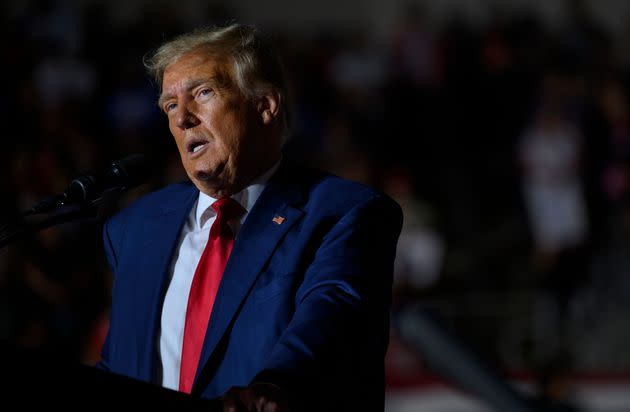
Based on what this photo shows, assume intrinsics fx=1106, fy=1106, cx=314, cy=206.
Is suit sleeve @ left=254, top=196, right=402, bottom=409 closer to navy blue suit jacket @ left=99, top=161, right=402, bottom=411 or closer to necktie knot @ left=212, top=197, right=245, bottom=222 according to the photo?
navy blue suit jacket @ left=99, top=161, right=402, bottom=411

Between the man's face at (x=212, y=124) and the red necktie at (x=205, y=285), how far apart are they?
0.05 meters

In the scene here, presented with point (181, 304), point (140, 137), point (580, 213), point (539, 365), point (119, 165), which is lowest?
point (539, 365)

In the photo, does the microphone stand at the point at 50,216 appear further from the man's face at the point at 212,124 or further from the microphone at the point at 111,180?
the man's face at the point at 212,124

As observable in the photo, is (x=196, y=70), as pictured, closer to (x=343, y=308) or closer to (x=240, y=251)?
(x=240, y=251)

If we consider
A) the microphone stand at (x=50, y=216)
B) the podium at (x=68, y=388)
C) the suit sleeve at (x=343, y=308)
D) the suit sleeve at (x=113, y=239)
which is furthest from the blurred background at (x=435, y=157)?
the podium at (x=68, y=388)

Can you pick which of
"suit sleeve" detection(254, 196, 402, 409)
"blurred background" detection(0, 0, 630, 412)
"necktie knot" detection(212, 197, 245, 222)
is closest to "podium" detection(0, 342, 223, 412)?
"suit sleeve" detection(254, 196, 402, 409)

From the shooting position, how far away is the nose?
227cm

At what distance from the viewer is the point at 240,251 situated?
86.3 inches

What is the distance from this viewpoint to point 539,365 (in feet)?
21.7

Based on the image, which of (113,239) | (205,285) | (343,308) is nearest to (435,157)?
(113,239)

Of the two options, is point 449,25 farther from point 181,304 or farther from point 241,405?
point 241,405

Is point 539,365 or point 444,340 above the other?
point 444,340

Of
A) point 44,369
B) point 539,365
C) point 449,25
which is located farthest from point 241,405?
point 449,25

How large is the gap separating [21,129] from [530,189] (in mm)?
3802
